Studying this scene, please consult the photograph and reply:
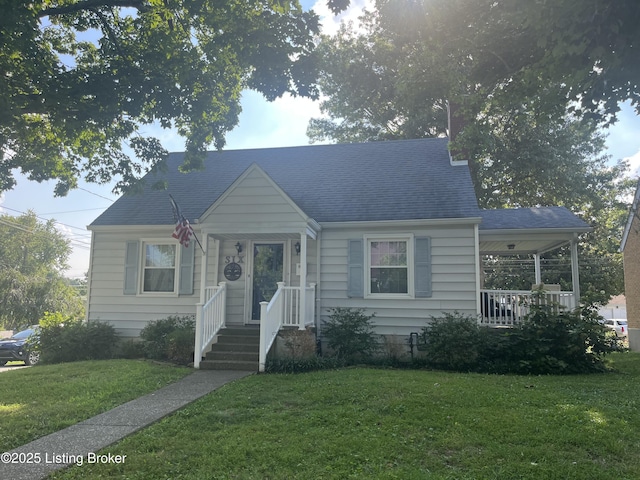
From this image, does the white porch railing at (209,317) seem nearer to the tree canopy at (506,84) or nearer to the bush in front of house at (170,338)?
the bush in front of house at (170,338)

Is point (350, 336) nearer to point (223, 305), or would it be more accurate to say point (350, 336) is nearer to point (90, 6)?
point (223, 305)

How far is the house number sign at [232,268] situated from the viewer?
436 inches

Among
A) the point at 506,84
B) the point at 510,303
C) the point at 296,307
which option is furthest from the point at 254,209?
the point at 510,303

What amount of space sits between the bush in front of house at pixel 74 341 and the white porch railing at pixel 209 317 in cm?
A: 291

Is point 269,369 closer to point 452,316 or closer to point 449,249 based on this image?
point 452,316

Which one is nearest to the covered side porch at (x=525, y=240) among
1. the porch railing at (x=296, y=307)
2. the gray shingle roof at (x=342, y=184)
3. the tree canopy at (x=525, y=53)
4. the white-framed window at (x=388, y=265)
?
the gray shingle roof at (x=342, y=184)

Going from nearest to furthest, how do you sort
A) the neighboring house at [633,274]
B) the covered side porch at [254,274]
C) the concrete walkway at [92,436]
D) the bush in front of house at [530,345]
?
the concrete walkway at [92,436] → the bush in front of house at [530,345] → the covered side porch at [254,274] → the neighboring house at [633,274]

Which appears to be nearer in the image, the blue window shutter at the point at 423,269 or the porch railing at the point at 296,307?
the porch railing at the point at 296,307

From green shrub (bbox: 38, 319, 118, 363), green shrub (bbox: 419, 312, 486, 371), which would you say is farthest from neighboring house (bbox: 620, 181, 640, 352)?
green shrub (bbox: 38, 319, 118, 363)

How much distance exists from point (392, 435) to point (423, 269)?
20.1 feet

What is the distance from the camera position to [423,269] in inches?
402

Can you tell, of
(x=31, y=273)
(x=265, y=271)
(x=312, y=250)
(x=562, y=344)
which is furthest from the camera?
(x=31, y=273)

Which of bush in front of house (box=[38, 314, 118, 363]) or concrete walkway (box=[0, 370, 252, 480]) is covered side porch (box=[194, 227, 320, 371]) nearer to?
bush in front of house (box=[38, 314, 118, 363])

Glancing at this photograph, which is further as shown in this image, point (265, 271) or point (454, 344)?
point (265, 271)
